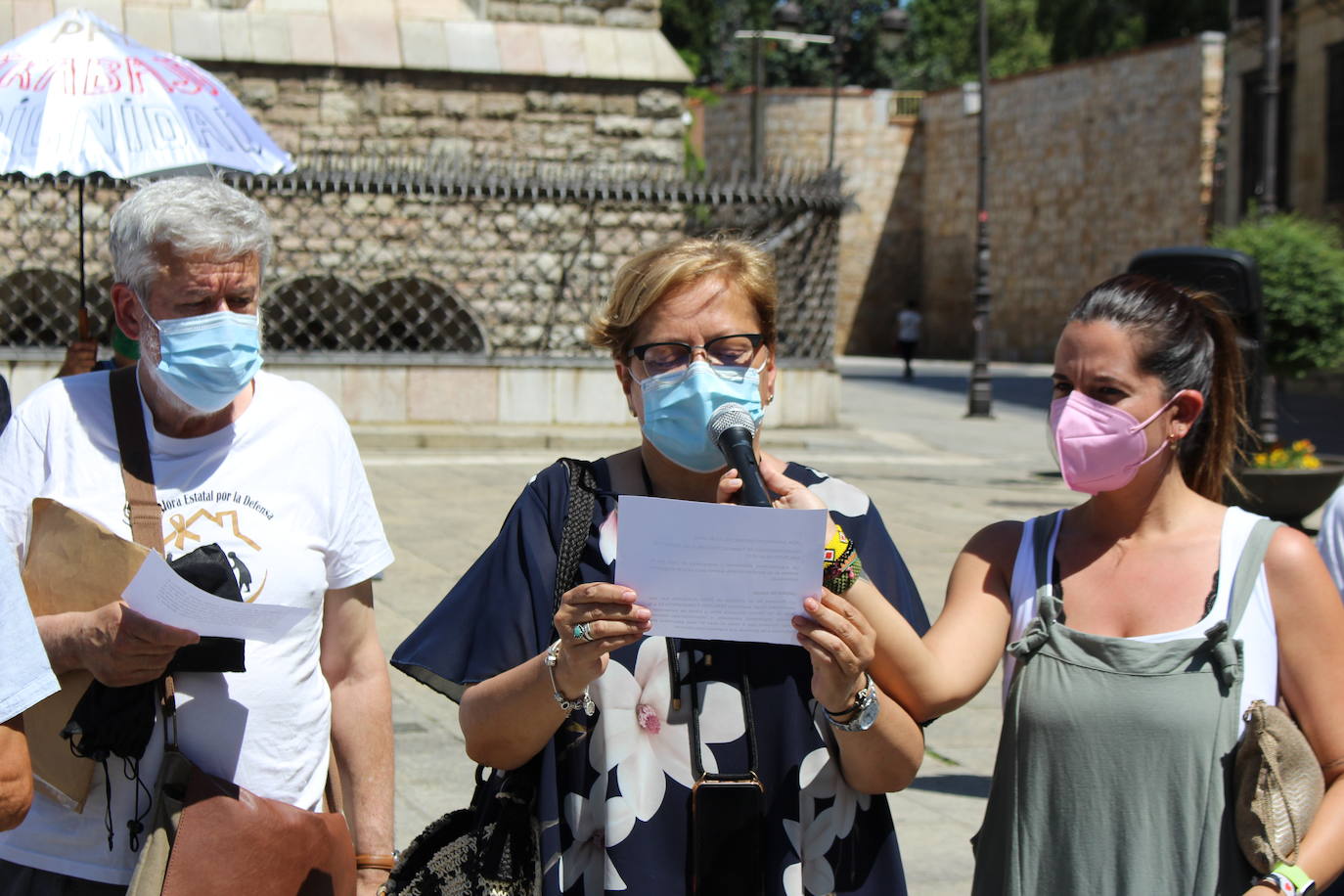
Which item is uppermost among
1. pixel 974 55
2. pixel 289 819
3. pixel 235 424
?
pixel 974 55

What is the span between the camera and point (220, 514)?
249 centimetres

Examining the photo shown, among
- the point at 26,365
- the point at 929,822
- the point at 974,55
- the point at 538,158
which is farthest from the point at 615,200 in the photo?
the point at 974,55

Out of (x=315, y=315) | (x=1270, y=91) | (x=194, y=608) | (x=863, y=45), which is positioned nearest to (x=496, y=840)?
(x=194, y=608)

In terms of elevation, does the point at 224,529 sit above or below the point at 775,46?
below

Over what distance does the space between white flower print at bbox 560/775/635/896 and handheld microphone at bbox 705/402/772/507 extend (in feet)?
1.58

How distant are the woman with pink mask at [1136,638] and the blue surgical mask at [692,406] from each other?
31cm

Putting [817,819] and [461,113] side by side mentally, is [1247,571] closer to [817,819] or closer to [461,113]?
[817,819]

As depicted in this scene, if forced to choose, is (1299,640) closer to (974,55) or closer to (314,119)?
(314,119)

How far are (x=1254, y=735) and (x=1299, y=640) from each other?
19 centimetres

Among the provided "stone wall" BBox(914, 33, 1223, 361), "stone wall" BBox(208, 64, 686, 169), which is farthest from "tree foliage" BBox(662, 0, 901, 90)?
"stone wall" BBox(208, 64, 686, 169)

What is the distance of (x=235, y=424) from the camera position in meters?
2.59

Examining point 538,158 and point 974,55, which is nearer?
point 538,158

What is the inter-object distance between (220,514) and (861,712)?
111cm

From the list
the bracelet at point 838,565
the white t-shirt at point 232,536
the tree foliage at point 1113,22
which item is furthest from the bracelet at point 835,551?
the tree foliage at point 1113,22
